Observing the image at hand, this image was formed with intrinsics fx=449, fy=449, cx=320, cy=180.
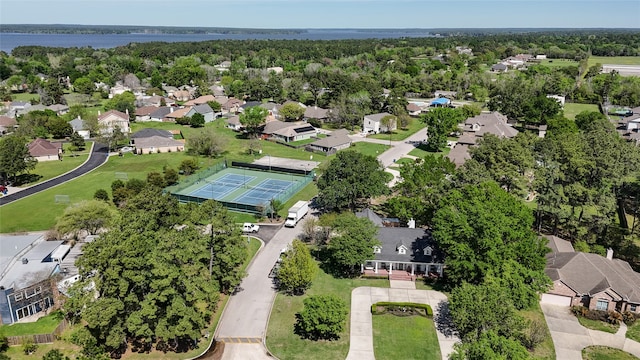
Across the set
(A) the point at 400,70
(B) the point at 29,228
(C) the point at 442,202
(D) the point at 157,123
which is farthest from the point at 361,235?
(A) the point at 400,70

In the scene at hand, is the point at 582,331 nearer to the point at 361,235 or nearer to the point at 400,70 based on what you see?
the point at 361,235

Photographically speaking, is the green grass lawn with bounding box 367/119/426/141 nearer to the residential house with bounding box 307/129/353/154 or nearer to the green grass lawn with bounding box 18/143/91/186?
the residential house with bounding box 307/129/353/154

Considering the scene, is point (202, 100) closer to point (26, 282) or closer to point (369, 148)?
point (369, 148)

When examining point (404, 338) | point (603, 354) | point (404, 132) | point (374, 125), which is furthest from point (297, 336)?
point (404, 132)

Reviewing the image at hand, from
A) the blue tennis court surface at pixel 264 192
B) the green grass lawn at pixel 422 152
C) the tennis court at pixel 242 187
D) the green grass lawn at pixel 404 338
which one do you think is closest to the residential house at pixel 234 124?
the tennis court at pixel 242 187

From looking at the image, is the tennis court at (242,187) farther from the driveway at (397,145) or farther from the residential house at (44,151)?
the residential house at (44,151)

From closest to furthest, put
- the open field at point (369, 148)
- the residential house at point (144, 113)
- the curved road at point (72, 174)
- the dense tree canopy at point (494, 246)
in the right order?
the dense tree canopy at point (494, 246) < the curved road at point (72, 174) < the open field at point (369, 148) < the residential house at point (144, 113)

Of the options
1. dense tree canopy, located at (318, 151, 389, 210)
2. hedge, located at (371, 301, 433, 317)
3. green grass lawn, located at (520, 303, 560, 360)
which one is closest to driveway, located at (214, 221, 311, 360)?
hedge, located at (371, 301, 433, 317)

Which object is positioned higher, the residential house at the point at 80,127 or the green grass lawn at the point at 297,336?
the residential house at the point at 80,127
